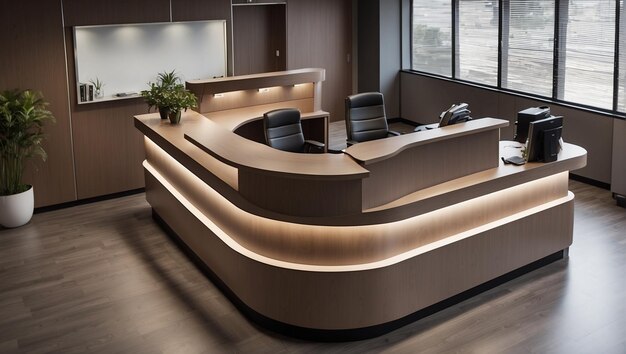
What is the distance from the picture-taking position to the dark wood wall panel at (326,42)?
10.7 m

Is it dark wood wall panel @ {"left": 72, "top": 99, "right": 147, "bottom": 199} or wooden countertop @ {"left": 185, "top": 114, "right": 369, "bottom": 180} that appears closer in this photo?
wooden countertop @ {"left": 185, "top": 114, "right": 369, "bottom": 180}

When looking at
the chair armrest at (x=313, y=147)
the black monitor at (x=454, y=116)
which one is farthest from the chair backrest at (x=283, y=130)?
the black monitor at (x=454, y=116)

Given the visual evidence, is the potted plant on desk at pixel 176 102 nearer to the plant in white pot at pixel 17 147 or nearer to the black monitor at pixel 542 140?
the plant in white pot at pixel 17 147

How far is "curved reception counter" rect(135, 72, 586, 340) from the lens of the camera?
191 inches

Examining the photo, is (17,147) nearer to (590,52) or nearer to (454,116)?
(454,116)

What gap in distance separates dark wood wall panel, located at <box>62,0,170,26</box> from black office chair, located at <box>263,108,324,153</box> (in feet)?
6.76

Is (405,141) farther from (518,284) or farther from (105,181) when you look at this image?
(105,181)

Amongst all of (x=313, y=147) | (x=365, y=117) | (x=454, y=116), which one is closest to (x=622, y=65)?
(x=454, y=116)

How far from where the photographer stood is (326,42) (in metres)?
11.1

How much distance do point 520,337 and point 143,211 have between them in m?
4.41

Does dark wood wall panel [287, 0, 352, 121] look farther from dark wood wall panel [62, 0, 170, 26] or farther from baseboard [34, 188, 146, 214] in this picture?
baseboard [34, 188, 146, 214]

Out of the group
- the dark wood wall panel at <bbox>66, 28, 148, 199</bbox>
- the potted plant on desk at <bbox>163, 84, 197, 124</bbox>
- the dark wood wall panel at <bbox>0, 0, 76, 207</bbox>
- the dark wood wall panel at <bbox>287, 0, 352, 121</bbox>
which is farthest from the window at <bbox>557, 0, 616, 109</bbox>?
the dark wood wall panel at <bbox>0, 0, 76, 207</bbox>

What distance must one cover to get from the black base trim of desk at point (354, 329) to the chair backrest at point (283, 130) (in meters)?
1.49

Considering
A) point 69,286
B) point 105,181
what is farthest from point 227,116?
point 69,286
